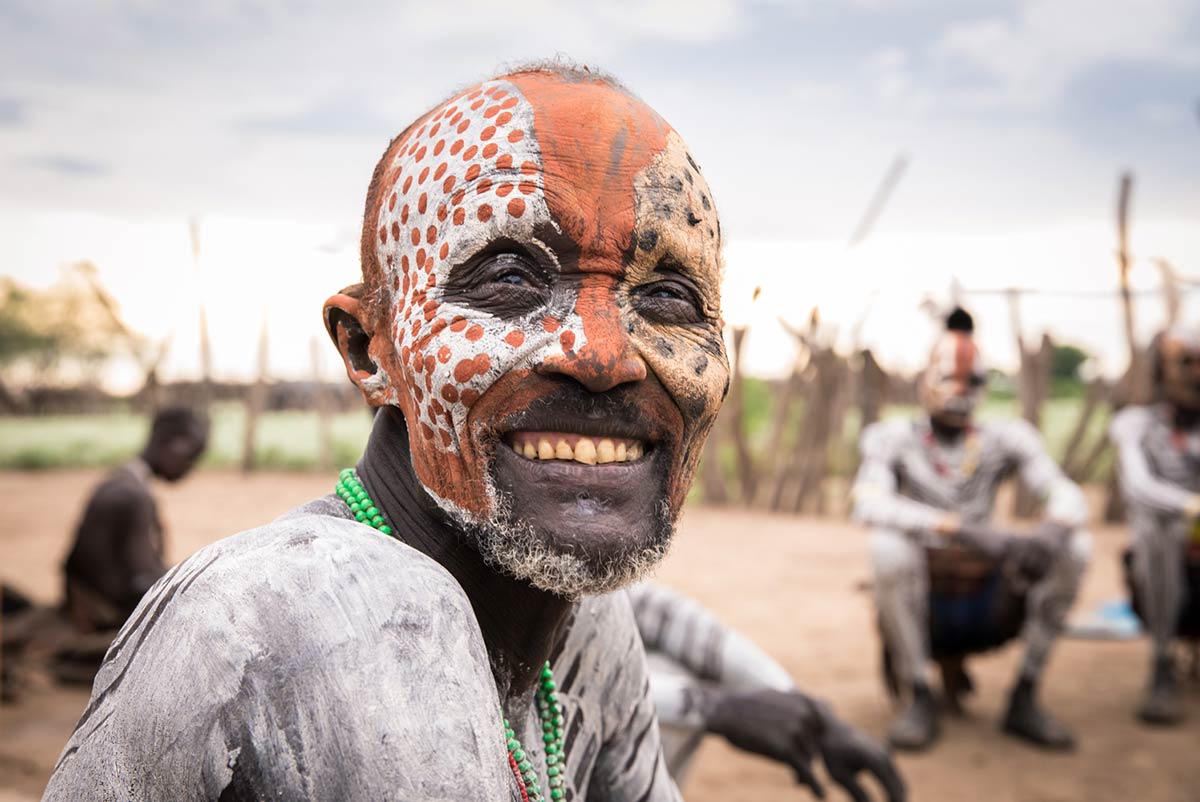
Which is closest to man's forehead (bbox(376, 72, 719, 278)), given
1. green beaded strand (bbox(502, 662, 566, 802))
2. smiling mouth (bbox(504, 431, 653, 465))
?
smiling mouth (bbox(504, 431, 653, 465))

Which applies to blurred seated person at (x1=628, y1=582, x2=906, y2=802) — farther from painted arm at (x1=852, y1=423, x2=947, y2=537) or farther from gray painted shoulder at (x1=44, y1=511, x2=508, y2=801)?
painted arm at (x1=852, y1=423, x2=947, y2=537)

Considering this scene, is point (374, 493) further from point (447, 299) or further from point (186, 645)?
point (186, 645)

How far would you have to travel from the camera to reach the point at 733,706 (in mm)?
2402

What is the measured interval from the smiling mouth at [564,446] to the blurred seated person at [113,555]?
190 inches

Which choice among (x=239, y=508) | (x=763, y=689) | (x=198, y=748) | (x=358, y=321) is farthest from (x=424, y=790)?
(x=239, y=508)

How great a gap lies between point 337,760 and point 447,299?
63 centimetres

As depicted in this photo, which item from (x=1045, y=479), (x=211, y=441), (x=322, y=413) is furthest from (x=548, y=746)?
(x=211, y=441)

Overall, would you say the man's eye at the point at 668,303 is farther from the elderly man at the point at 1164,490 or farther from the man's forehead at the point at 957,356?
the elderly man at the point at 1164,490

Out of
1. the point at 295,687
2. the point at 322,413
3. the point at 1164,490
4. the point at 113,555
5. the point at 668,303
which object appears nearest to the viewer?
the point at 295,687

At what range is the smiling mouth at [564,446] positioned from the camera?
1.41m

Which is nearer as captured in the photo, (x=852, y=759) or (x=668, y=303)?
(x=668, y=303)

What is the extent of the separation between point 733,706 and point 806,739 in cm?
19

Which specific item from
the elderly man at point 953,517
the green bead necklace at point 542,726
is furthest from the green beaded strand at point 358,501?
the elderly man at point 953,517

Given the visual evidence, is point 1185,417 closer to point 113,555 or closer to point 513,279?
point 513,279
